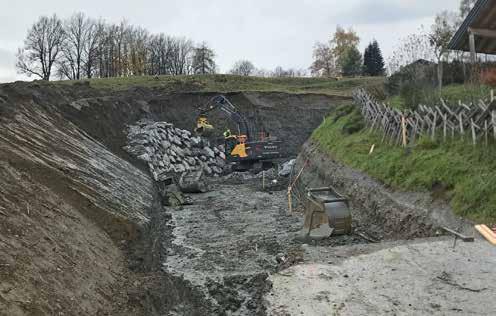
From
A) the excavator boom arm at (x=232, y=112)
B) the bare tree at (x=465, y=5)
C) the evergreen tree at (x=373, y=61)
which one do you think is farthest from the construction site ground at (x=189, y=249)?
the evergreen tree at (x=373, y=61)

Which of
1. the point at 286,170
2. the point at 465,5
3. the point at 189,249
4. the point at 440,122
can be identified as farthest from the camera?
the point at 465,5

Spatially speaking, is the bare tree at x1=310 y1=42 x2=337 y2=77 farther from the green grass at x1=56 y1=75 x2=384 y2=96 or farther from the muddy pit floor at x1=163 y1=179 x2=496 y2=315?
the muddy pit floor at x1=163 y1=179 x2=496 y2=315

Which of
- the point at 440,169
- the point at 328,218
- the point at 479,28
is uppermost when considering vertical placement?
the point at 479,28

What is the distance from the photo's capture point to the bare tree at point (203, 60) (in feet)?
266

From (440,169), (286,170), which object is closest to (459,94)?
(440,169)

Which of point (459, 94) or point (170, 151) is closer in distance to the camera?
point (459, 94)

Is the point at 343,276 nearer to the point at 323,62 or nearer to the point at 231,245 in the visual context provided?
the point at 231,245

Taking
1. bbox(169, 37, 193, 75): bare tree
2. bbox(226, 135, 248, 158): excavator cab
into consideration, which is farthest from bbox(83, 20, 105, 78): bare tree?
bbox(226, 135, 248, 158): excavator cab

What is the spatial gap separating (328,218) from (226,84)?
3724cm

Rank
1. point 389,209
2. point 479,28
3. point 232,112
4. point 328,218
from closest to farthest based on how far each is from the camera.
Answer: point 328,218 < point 389,209 < point 479,28 < point 232,112

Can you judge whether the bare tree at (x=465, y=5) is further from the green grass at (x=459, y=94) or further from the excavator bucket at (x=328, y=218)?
the excavator bucket at (x=328, y=218)

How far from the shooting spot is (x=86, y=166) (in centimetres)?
1728

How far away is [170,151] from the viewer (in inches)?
1268

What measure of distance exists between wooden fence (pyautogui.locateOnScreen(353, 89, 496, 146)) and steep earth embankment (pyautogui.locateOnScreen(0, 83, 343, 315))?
8.71m
